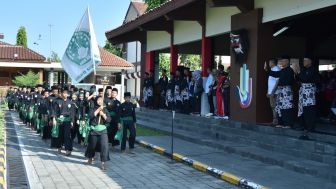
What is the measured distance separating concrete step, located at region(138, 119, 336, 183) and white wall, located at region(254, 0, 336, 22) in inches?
129

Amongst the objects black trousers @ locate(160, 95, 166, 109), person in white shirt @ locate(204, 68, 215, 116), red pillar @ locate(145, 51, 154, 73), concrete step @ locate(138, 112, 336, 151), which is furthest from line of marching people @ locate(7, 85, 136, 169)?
red pillar @ locate(145, 51, 154, 73)

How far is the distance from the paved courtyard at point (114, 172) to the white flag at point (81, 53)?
2.14m

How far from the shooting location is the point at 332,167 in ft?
30.1

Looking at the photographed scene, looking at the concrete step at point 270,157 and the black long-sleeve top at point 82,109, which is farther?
the black long-sleeve top at point 82,109

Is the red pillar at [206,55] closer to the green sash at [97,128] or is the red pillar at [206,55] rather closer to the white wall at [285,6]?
the white wall at [285,6]

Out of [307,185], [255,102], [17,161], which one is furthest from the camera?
[255,102]

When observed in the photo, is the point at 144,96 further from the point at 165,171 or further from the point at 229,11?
the point at 165,171

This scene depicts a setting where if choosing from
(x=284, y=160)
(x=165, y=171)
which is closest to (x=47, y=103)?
(x=165, y=171)

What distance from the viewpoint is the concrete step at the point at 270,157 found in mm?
8953

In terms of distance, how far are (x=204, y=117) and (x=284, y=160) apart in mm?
6026

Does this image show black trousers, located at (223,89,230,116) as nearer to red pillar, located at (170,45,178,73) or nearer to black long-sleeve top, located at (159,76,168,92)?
black long-sleeve top, located at (159,76,168,92)

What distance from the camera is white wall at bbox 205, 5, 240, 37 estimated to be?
15398mm

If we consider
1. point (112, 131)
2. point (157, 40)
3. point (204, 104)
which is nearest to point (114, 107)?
point (112, 131)

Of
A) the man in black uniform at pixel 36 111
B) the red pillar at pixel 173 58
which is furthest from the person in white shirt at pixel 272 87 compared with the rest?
the man in black uniform at pixel 36 111
